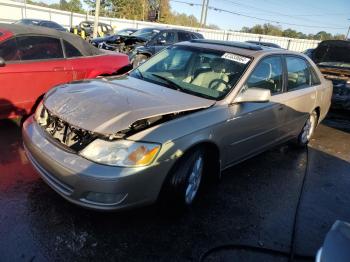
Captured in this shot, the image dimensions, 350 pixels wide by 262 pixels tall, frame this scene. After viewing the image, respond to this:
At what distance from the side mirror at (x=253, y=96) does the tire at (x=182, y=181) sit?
778 mm

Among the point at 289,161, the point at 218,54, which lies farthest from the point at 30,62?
the point at 289,161

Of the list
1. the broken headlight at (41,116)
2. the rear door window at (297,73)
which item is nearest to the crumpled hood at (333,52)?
the rear door window at (297,73)

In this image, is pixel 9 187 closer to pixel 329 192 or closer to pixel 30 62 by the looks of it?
pixel 30 62

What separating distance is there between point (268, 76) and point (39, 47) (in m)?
3.49

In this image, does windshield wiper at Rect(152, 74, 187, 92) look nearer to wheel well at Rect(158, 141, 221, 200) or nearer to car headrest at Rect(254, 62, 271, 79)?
wheel well at Rect(158, 141, 221, 200)

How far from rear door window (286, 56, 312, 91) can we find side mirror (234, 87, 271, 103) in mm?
1151

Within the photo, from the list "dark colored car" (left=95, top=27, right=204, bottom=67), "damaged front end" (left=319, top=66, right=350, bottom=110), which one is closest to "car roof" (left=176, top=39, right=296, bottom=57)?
"damaged front end" (left=319, top=66, right=350, bottom=110)

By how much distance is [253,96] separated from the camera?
3680 millimetres

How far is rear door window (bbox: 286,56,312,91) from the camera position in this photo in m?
4.73

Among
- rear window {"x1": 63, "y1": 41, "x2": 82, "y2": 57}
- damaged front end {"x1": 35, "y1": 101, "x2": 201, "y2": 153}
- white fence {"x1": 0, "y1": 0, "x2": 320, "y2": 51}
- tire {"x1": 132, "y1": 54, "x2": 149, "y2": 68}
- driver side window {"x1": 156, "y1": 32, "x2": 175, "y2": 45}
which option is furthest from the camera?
white fence {"x1": 0, "y1": 0, "x2": 320, "y2": 51}

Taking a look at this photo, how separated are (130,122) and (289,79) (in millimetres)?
2752

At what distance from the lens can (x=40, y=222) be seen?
300cm

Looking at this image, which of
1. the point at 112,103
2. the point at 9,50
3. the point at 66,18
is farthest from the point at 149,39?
the point at 66,18

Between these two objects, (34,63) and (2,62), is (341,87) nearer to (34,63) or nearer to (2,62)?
(34,63)
